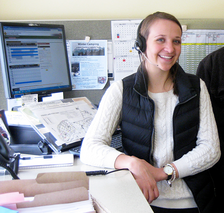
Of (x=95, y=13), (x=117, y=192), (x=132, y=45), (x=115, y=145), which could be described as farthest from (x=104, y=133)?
(x=95, y=13)

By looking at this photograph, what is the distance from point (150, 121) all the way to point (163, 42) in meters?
0.31

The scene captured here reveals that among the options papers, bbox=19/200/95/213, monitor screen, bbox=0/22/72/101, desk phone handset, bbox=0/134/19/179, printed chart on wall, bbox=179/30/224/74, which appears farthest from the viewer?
printed chart on wall, bbox=179/30/224/74

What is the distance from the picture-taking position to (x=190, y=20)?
150 centimetres

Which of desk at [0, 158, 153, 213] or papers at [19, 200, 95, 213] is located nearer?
papers at [19, 200, 95, 213]

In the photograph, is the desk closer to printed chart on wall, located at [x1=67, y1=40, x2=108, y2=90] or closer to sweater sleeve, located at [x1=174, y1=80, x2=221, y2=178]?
sweater sleeve, located at [x1=174, y1=80, x2=221, y2=178]

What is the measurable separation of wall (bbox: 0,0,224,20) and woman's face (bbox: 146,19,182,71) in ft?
2.18

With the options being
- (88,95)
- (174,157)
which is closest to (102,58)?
(88,95)

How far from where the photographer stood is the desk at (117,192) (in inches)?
20.0

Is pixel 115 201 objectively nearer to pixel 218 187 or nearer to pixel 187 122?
pixel 187 122

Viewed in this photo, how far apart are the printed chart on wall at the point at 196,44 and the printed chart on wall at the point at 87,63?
508mm

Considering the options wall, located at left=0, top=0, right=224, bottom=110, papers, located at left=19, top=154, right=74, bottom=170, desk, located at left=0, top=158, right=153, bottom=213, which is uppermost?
wall, located at left=0, top=0, right=224, bottom=110

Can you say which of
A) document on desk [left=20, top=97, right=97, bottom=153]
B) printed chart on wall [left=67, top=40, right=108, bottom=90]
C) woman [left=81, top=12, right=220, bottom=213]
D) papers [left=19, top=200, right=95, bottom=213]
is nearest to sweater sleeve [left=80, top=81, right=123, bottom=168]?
woman [left=81, top=12, right=220, bottom=213]

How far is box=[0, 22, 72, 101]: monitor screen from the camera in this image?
3.66ft

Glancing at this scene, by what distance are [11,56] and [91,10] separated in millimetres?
624
